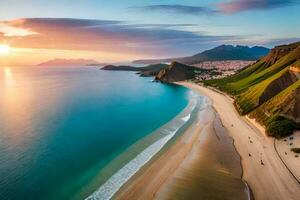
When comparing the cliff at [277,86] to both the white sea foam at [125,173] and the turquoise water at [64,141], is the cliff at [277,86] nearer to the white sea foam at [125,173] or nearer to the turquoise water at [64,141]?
the turquoise water at [64,141]

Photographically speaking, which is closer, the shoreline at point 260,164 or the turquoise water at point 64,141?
the shoreline at point 260,164

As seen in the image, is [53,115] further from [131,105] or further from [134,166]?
[134,166]

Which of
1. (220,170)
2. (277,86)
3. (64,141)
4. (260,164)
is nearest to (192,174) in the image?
(220,170)

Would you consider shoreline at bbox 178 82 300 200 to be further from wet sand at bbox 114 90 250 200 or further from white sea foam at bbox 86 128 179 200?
white sea foam at bbox 86 128 179 200

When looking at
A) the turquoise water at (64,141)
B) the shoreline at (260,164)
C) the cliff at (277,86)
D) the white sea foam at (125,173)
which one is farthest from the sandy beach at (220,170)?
the cliff at (277,86)

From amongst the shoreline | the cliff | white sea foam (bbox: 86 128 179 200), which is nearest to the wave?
white sea foam (bbox: 86 128 179 200)

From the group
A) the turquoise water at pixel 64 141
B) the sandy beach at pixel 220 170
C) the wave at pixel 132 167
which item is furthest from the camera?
the turquoise water at pixel 64 141
